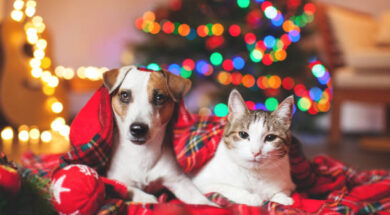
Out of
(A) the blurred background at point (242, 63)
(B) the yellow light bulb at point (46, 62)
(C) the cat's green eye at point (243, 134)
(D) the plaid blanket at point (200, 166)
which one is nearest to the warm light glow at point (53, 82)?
(A) the blurred background at point (242, 63)

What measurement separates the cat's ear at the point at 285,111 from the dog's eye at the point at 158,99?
1.23ft

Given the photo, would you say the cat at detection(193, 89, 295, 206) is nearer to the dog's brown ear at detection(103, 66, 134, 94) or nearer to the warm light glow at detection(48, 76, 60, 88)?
the dog's brown ear at detection(103, 66, 134, 94)

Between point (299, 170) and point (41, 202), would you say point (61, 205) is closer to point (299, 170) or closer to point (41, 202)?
point (41, 202)

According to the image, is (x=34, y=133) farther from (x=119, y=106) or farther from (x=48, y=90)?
(x=119, y=106)

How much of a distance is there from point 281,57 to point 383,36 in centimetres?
87

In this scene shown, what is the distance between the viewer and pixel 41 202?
917 mm

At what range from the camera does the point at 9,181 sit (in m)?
0.87

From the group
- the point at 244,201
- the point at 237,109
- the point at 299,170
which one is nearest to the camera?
the point at 244,201

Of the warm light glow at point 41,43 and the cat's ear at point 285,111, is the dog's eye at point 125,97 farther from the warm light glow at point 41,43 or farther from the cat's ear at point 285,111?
the warm light glow at point 41,43

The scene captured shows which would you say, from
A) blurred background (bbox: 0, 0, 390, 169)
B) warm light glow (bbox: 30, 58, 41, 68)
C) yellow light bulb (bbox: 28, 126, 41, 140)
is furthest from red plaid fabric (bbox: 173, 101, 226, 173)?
Result: yellow light bulb (bbox: 28, 126, 41, 140)

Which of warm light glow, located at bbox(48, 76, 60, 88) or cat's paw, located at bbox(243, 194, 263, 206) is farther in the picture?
warm light glow, located at bbox(48, 76, 60, 88)

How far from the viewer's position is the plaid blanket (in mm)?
1031

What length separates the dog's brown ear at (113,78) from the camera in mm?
1159

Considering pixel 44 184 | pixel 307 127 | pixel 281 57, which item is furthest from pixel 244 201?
pixel 307 127
